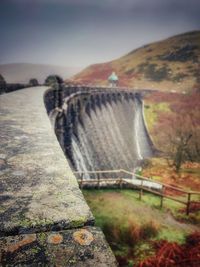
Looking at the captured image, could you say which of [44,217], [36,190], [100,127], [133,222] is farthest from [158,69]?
[44,217]

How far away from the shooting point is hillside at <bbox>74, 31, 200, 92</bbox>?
2613 inches

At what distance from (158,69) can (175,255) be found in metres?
73.3

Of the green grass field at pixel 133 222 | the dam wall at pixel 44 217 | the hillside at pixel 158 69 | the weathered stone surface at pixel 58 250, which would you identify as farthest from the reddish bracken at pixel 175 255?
the hillside at pixel 158 69

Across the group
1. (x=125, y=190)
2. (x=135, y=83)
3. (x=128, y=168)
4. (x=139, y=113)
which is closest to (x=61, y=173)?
(x=125, y=190)

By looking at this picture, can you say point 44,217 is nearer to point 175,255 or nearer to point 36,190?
point 36,190

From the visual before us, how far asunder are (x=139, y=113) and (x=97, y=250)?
136 ft

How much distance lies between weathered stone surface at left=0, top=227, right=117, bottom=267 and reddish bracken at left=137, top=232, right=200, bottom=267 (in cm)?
594

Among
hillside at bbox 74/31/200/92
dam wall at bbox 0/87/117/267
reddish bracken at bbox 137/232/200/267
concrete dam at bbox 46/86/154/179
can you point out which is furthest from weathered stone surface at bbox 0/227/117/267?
hillside at bbox 74/31/200/92

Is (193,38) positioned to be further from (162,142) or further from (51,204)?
(51,204)

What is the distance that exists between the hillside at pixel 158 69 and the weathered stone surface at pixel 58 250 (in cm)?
6064

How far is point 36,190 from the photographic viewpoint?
2.64m

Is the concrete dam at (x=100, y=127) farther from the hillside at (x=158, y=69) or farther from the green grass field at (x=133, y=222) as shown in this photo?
the hillside at (x=158, y=69)

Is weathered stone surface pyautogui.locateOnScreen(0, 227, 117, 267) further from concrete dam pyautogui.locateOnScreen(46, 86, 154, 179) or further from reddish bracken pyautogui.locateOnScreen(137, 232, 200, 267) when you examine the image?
concrete dam pyautogui.locateOnScreen(46, 86, 154, 179)

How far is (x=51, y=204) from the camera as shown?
93.4 inches
